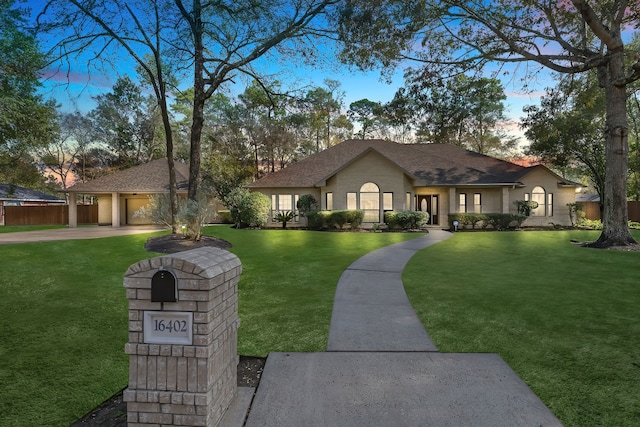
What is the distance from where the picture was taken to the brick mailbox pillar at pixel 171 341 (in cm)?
255

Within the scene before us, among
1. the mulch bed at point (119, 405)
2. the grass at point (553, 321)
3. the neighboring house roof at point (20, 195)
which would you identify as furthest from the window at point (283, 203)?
the neighboring house roof at point (20, 195)

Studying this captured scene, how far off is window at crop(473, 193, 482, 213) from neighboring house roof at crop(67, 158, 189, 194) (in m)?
21.6

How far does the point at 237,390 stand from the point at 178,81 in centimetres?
2128

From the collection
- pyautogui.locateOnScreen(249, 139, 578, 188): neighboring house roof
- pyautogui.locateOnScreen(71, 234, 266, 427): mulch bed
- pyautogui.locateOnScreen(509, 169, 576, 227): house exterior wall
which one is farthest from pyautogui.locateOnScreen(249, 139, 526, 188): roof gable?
pyautogui.locateOnScreen(71, 234, 266, 427): mulch bed

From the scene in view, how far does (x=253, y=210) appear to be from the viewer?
75.4ft

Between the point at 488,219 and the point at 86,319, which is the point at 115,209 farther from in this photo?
the point at 488,219

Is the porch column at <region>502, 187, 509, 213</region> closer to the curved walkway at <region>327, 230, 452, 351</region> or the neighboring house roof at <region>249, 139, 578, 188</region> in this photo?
the neighboring house roof at <region>249, 139, 578, 188</region>

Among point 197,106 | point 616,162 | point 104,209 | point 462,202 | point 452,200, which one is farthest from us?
point 104,209

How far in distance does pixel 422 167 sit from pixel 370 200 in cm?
633

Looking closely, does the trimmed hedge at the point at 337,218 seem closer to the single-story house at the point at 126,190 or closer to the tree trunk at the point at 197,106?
the tree trunk at the point at 197,106

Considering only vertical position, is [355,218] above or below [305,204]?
below

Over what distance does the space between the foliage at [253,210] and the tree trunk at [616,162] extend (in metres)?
17.5

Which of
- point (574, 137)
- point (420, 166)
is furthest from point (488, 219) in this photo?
point (574, 137)

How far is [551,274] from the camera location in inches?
365
